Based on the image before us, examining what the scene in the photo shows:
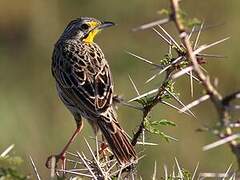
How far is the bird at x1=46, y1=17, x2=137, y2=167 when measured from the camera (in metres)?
A: 4.20

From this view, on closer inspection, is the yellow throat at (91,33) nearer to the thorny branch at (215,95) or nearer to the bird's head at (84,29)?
the bird's head at (84,29)

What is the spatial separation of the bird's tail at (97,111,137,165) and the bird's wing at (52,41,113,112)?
7cm

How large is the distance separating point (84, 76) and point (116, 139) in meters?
0.84

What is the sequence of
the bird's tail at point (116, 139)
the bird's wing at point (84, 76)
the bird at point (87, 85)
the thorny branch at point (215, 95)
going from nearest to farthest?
the thorny branch at point (215, 95), the bird's tail at point (116, 139), the bird at point (87, 85), the bird's wing at point (84, 76)

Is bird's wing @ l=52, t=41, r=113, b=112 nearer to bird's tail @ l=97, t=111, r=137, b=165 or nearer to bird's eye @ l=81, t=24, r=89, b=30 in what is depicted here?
bird's tail @ l=97, t=111, r=137, b=165

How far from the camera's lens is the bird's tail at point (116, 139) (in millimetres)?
3621

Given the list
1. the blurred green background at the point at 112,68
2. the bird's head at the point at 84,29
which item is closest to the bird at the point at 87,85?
the bird's head at the point at 84,29

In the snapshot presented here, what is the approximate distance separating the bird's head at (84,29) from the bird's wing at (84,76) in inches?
7.2

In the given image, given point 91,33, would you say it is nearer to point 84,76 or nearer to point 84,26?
point 84,26

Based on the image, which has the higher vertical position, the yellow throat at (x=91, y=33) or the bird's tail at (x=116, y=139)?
the yellow throat at (x=91, y=33)

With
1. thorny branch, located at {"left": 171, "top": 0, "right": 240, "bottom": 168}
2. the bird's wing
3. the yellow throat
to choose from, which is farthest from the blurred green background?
thorny branch, located at {"left": 171, "top": 0, "right": 240, "bottom": 168}

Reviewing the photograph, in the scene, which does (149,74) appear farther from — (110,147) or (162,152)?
(110,147)

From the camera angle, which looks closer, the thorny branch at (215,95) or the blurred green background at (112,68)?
the thorny branch at (215,95)

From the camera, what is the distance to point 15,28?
9.71 metres
